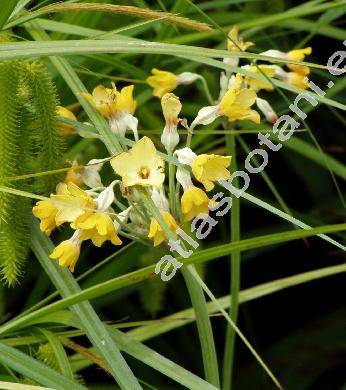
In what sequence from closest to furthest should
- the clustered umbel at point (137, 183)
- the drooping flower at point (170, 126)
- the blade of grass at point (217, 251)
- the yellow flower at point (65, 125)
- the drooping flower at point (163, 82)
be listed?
the blade of grass at point (217, 251), the clustered umbel at point (137, 183), the drooping flower at point (170, 126), the yellow flower at point (65, 125), the drooping flower at point (163, 82)

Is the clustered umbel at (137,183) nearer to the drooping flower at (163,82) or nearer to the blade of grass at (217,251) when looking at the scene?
the blade of grass at (217,251)

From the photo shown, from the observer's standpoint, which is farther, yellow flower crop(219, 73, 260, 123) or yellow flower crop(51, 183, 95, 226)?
yellow flower crop(219, 73, 260, 123)

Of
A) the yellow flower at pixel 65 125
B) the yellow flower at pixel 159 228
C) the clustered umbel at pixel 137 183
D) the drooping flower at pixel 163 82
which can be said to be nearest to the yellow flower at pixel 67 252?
the clustered umbel at pixel 137 183

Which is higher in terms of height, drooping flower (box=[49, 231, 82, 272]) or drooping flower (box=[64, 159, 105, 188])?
drooping flower (box=[64, 159, 105, 188])

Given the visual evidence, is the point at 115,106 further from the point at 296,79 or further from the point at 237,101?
the point at 296,79

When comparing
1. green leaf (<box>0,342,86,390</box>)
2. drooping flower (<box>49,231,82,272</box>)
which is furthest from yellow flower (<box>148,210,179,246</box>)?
green leaf (<box>0,342,86,390</box>)

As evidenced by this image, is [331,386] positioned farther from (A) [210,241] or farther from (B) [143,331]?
(B) [143,331]

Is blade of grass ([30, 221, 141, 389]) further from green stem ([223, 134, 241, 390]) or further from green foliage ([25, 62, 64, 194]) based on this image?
green stem ([223, 134, 241, 390])
